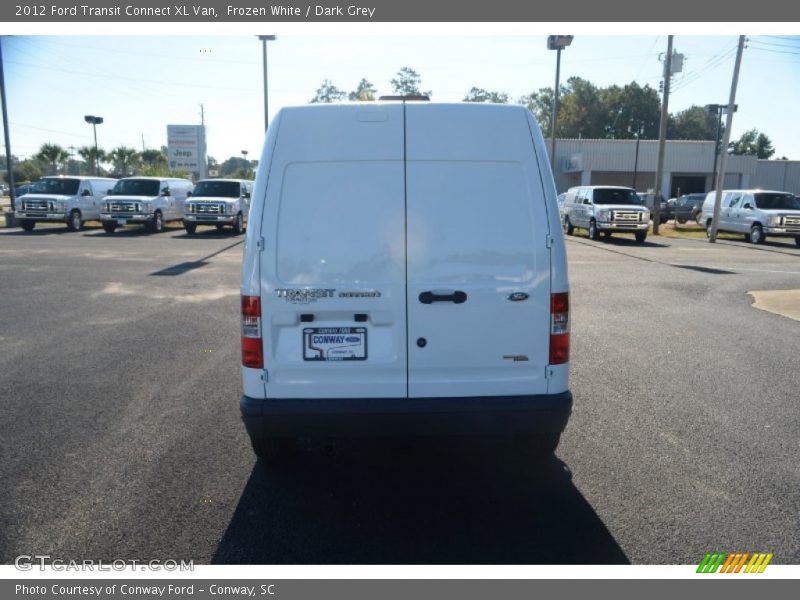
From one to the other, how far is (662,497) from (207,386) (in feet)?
13.4

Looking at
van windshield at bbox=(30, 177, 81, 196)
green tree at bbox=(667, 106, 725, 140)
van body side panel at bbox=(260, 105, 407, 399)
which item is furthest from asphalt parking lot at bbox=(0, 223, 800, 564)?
green tree at bbox=(667, 106, 725, 140)

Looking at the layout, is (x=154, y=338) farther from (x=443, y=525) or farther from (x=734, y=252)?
(x=734, y=252)

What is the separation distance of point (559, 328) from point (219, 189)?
23.0m

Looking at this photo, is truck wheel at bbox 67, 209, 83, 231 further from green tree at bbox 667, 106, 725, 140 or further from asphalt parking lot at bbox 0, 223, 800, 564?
green tree at bbox 667, 106, 725, 140

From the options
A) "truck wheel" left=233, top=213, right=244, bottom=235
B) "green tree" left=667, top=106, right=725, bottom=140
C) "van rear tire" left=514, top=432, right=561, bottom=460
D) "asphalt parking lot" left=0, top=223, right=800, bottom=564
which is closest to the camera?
"asphalt parking lot" left=0, top=223, right=800, bottom=564

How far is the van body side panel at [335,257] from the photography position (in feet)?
12.1

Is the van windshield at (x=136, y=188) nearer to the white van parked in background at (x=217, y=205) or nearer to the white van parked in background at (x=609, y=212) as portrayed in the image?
the white van parked in background at (x=217, y=205)

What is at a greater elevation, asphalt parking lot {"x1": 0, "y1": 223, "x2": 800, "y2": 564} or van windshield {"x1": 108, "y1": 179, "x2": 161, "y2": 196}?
van windshield {"x1": 108, "y1": 179, "x2": 161, "y2": 196}

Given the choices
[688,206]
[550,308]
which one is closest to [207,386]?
[550,308]

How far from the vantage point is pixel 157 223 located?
82.8 feet

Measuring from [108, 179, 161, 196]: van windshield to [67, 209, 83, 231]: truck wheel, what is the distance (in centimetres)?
143

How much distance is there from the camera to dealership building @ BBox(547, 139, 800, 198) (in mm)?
57656

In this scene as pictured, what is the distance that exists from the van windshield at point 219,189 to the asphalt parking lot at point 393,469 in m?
17.0

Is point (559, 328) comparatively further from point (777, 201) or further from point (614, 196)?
point (777, 201)
